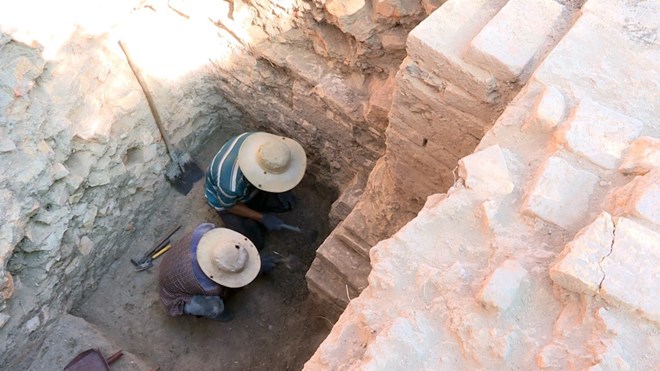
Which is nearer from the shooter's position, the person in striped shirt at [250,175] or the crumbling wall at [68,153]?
the crumbling wall at [68,153]

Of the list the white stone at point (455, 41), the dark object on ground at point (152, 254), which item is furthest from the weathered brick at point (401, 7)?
the dark object on ground at point (152, 254)

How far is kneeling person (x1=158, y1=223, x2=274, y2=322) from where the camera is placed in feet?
12.9

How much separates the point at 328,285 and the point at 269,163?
3.12 ft

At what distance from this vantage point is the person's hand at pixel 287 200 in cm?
492

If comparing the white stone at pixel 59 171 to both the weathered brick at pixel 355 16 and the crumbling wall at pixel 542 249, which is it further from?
the crumbling wall at pixel 542 249

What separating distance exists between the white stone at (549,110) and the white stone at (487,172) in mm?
197

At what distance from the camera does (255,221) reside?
187 inches

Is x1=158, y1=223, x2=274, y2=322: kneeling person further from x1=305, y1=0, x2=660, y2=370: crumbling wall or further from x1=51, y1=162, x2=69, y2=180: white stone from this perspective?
x1=305, y1=0, x2=660, y2=370: crumbling wall

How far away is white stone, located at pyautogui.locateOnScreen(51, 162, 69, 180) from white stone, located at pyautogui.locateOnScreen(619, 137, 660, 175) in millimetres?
3094

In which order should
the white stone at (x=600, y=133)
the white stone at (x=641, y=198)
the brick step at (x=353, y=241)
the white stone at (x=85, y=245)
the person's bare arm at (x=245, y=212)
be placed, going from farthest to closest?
1. the person's bare arm at (x=245, y=212)
2. the white stone at (x=85, y=245)
3. the brick step at (x=353, y=241)
4. the white stone at (x=600, y=133)
5. the white stone at (x=641, y=198)

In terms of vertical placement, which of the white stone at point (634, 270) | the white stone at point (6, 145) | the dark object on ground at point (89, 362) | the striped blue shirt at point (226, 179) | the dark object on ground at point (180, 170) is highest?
the white stone at point (634, 270)

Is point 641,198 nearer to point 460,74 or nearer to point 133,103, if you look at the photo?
point 460,74

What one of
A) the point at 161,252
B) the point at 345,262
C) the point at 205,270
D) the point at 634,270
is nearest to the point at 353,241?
the point at 345,262

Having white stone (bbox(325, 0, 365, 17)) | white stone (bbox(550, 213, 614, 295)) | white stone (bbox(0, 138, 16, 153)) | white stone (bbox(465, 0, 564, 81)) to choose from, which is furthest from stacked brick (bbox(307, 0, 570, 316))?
white stone (bbox(0, 138, 16, 153))
